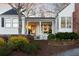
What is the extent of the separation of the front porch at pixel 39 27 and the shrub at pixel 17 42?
0.56 feet

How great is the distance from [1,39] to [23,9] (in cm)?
75

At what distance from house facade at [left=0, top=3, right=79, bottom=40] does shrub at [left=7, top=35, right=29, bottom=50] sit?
10 cm

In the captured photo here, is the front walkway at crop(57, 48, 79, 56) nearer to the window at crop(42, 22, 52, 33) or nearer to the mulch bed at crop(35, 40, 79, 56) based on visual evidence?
the mulch bed at crop(35, 40, 79, 56)

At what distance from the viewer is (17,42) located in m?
32.8

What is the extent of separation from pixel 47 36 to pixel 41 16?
417 mm

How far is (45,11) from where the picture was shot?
33.0 metres

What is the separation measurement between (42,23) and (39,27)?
100mm

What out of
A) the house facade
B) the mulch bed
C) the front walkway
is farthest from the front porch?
the front walkway

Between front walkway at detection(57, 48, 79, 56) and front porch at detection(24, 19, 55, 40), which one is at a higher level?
front porch at detection(24, 19, 55, 40)

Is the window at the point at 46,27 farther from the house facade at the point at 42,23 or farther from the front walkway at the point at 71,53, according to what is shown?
the front walkway at the point at 71,53

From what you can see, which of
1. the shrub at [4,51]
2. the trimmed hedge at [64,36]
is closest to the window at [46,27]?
the trimmed hedge at [64,36]

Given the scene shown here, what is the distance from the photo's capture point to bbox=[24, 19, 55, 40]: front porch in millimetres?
32938

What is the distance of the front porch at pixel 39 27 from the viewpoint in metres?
32.9

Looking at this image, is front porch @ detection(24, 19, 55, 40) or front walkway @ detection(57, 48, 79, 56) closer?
front walkway @ detection(57, 48, 79, 56)
